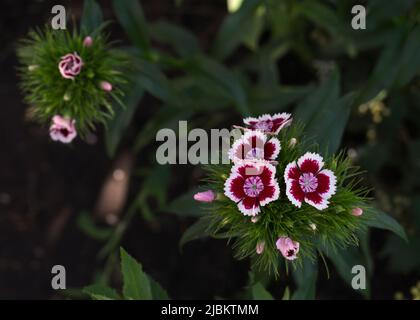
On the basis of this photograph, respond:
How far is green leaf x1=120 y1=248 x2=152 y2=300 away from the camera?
204 centimetres

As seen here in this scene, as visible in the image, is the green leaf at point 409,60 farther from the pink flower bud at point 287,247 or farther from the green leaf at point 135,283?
the green leaf at point 135,283

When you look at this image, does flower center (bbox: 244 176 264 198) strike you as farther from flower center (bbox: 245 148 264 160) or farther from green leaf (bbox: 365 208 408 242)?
green leaf (bbox: 365 208 408 242)

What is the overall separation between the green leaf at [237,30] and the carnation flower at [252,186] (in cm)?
108

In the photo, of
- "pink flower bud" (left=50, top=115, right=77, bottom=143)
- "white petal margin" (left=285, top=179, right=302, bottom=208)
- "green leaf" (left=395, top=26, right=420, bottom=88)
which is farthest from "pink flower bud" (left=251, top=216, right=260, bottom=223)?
"green leaf" (left=395, top=26, right=420, bottom=88)

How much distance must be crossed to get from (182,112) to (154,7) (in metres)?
1.19

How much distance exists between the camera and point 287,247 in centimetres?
176

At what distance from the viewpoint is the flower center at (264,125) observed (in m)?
1.86

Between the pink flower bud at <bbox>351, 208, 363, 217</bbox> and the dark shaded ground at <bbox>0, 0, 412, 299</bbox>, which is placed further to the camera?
the dark shaded ground at <bbox>0, 0, 412, 299</bbox>

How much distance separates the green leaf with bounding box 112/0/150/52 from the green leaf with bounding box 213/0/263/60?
1.31 feet

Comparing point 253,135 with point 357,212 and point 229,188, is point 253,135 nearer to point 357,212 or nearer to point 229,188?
point 229,188

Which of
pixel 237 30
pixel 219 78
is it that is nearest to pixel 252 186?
pixel 219 78

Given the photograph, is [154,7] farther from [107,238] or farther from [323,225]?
[323,225]

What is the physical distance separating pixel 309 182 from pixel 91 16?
3.63ft
